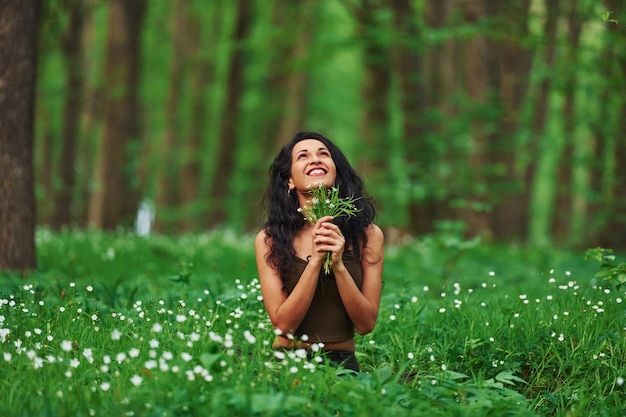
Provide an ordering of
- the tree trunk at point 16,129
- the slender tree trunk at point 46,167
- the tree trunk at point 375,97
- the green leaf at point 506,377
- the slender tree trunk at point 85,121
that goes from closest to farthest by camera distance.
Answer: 1. the green leaf at point 506,377
2. the tree trunk at point 16,129
3. the tree trunk at point 375,97
4. the slender tree trunk at point 85,121
5. the slender tree trunk at point 46,167

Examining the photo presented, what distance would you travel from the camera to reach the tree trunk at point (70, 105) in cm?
1819

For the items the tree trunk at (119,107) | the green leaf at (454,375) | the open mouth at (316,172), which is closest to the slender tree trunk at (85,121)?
the tree trunk at (119,107)

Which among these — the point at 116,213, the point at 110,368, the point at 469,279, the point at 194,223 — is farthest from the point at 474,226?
the point at 194,223

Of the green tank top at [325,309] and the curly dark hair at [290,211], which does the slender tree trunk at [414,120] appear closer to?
the curly dark hair at [290,211]

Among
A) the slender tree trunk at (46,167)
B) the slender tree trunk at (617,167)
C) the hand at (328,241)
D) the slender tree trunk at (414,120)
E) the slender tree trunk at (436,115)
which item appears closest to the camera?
the hand at (328,241)

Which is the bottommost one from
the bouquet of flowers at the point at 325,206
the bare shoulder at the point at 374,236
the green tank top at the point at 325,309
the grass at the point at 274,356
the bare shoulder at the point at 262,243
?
the grass at the point at 274,356

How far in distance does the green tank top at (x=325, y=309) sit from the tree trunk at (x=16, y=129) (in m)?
4.00

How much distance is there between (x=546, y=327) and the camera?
18.7 ft

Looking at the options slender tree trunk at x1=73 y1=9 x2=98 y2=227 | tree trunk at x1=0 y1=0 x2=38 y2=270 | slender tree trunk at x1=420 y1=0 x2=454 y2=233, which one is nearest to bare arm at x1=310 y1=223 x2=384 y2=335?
tree trunk at x1=0 y1=0 x2=38 y2=270

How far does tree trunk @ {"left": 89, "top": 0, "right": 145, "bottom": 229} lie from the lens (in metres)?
16.7

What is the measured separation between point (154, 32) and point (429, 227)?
1663 cm

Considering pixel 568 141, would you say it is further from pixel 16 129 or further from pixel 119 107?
pixel 16 129

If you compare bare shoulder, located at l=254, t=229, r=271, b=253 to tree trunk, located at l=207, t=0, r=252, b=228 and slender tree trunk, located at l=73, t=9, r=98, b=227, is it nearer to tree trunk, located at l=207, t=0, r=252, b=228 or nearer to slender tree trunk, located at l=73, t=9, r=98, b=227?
slender tree trunk, located at l=73, t=9, r=98, b=227

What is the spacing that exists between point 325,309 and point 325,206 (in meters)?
0.63
